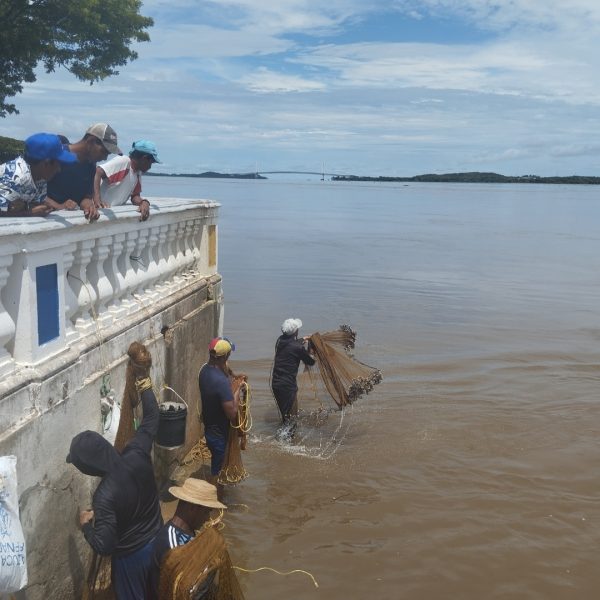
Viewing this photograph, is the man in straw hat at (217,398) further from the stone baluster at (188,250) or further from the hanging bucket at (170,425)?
the stone baluster at (188,250)

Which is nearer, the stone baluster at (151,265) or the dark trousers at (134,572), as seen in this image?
the dark trousers at (134,572)

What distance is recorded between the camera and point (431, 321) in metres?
16.2

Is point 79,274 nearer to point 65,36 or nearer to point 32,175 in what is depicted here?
point 32,175

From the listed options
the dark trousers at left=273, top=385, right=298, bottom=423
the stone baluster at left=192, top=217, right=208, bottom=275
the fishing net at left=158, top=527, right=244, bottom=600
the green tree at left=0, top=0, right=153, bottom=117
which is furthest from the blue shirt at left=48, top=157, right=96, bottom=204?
the green tree at left=0, top=0, right=153, bottom=117

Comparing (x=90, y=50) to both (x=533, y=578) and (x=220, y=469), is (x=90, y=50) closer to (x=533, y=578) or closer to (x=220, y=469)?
(x=220, y=469)

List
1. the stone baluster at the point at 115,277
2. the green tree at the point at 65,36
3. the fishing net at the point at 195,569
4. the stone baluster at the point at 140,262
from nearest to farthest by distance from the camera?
the fishing net at the point at 195,569 → the stone baluster at the point at 115,277 → the stone baluster at the point at 140,262 → the green tree at the point at 65,36

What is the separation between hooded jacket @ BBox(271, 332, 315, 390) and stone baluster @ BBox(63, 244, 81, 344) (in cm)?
392

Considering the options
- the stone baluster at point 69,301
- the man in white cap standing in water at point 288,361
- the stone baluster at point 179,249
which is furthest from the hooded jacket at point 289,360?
the stone baluster at point 69,301

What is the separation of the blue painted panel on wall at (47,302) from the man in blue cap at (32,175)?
53cm

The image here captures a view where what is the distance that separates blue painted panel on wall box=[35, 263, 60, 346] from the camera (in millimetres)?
3818

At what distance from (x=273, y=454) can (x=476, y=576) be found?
3034 millimetres

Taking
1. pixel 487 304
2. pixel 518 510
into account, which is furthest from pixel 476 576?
pixel 487 304

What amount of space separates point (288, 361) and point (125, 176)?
3.13 metres

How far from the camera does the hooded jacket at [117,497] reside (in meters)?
3.60
